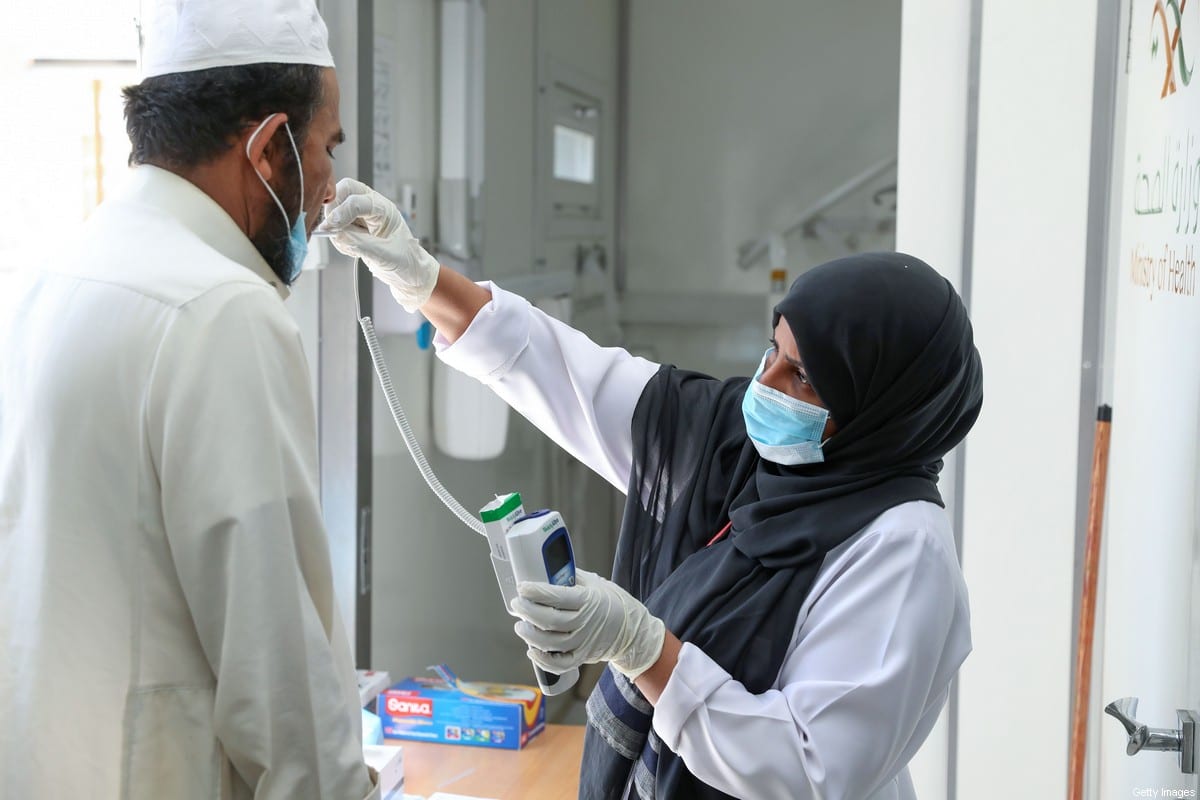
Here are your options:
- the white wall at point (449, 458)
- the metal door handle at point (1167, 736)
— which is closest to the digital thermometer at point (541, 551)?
the metal door handle at point (1167, 736)

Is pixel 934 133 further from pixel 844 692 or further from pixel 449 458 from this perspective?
pixel 449 458

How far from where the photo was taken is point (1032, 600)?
1.71 m

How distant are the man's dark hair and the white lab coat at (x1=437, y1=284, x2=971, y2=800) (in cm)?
66

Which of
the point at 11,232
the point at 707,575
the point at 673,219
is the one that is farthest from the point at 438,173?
the point at 707,575

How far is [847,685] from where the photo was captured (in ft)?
3.37

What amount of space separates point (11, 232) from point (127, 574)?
3.70ft

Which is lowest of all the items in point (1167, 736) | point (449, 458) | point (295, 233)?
point (1167, 736)

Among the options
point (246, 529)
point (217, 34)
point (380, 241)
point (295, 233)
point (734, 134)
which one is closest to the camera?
point (246, 529)

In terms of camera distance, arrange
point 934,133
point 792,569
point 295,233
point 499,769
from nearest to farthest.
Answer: point 295,233, point 792,569, point 934,133, point 499,769

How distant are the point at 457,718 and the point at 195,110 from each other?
1244 millimetres

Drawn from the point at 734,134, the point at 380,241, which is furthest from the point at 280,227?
the point at 734,134

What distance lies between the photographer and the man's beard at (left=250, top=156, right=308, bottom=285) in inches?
39.6

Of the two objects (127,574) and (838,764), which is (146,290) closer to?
(127,574)

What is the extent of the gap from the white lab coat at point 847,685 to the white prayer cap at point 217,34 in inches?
27.6
